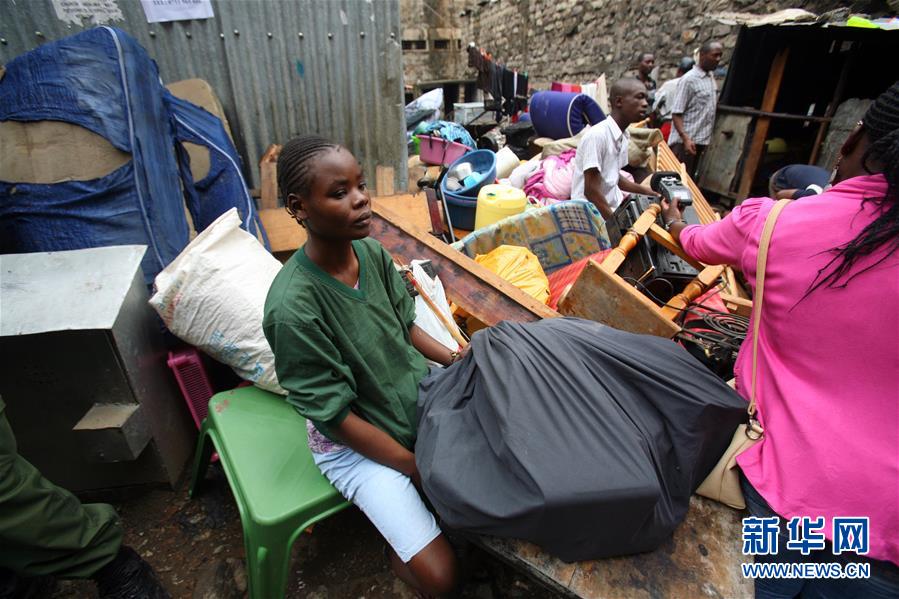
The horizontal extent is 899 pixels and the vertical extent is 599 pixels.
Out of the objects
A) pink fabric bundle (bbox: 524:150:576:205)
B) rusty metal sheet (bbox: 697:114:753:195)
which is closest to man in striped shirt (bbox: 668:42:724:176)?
rusty metal sheet (bbox: 697:114:753:195)

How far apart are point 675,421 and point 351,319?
102 centimetres

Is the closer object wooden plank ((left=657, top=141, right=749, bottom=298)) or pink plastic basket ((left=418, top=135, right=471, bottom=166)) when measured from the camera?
wooden plank ((left=657, top=141, right=749, bottom=298))

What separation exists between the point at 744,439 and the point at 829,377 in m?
0.30

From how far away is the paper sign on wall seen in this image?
2838mm

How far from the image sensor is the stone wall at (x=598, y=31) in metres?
6.07

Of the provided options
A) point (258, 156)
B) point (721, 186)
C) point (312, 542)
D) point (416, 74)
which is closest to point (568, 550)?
point (312, 542)

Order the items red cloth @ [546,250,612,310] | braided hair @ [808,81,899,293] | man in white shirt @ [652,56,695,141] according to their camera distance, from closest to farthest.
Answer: braided hair @ [808,81,899,293]
red cloth @ [546,250,612,310]
man in white shirt @ [652,56,695,141]

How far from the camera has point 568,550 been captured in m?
1.14

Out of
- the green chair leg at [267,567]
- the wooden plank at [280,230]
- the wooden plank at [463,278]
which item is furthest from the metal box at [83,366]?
the wooden plank at [463,278]

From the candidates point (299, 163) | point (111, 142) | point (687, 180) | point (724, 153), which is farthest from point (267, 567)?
point (724, 153)

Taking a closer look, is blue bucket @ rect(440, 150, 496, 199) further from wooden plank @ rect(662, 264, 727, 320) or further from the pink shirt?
the pink shirt

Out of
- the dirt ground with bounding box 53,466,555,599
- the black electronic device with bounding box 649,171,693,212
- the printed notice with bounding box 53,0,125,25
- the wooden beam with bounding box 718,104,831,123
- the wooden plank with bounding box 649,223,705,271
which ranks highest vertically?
the printed notice with bounding box 53,0,125,25

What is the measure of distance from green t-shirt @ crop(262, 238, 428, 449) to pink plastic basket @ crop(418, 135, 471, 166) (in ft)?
12.1

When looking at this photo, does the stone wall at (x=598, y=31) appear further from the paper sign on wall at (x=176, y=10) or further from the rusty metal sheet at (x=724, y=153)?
the paper sign on wall at (x=176, y=10)
